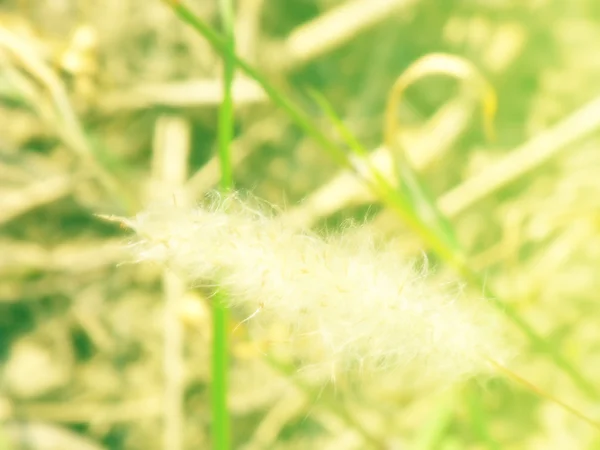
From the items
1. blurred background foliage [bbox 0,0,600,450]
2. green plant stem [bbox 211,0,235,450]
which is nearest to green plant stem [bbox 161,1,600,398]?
green plant stem [bbox 211,0,235,450]

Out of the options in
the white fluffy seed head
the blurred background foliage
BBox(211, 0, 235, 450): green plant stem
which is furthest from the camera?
the blurred background foliage

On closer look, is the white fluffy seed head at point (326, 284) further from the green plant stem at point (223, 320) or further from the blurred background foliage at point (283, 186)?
the blurred background foliage at point (283, 186)

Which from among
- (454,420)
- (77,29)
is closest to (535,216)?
(454,420)

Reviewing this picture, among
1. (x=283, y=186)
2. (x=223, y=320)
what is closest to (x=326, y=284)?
(x=223, y=320)

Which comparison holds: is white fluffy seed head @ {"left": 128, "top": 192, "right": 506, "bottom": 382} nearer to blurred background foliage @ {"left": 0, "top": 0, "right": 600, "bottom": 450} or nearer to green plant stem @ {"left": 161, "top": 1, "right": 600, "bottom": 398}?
green plant stem @ {"left": 161, "top": 1, "right": 600, "bottom": 398}

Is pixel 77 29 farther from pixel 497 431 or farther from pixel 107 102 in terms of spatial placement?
pixel 497 431

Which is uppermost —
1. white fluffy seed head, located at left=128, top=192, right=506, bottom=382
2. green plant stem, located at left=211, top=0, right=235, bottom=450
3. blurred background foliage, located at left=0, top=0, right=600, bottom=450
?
blurred background foliage, located at left=0, top=0, right=600, bottom=450
